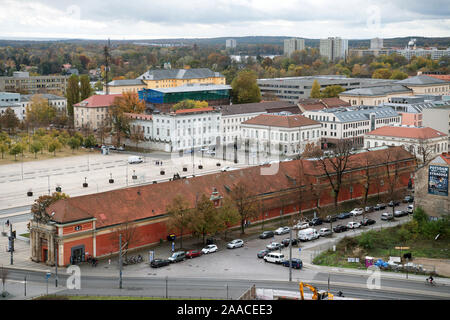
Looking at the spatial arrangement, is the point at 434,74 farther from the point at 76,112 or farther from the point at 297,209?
the point at 297,209

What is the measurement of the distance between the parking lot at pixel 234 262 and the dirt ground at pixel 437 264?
516 cm

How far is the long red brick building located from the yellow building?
58.8m

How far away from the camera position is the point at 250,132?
6931cm

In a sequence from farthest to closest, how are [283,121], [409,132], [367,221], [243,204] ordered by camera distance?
1. [283,121]
2. [409,132]
3. [367,221]
4. [243,204]

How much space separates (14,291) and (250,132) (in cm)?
4463

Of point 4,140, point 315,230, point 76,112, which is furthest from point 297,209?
point 76,112

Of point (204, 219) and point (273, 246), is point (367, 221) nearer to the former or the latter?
point (273, 246)

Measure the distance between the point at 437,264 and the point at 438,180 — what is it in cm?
824

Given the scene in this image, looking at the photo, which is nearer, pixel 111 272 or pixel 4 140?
pixel 111 272

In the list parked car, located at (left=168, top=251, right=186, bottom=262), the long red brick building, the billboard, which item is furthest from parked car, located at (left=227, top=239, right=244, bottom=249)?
the billboard

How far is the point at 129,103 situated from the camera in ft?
260

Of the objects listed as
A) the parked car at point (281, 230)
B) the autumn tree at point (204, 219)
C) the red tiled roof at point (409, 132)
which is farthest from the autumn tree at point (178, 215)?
the red tiled roof at point (409, 132)

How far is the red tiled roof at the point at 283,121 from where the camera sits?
66537 mm

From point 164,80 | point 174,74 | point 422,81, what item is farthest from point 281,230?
point 174,74
